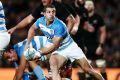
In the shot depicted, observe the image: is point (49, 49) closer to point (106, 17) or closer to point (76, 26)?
point (76, 26)

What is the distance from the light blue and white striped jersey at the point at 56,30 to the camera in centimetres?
995

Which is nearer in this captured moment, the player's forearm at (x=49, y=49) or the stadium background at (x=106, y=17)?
the player's forearm at (x=49, y=49)

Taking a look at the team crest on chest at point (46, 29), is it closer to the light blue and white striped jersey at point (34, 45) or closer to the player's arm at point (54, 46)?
the player's arm at point (54, 46)

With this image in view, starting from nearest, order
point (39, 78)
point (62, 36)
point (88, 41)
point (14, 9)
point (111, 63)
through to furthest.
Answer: point (62, 36) < point (39, 78) < point (88, 41) < point (111, 63) < point (14, 9)

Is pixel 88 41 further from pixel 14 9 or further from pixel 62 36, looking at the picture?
pixel 14 9

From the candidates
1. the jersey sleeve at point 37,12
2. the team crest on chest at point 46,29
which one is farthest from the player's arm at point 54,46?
the jersey sleeve at point 37,12

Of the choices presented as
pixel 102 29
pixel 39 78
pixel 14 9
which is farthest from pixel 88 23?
pixel 14 9

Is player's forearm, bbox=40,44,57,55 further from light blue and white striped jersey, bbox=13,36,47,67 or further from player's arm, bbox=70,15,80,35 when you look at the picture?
player's arm, bbox=70,15,80,35

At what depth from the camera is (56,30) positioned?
9.95m

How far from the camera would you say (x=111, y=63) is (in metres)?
17.9

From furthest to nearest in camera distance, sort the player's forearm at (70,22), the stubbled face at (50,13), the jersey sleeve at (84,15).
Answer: the jersey sleeve at (84,15) → the player's forearm at (70,22) → the stubbled face at (50,13)

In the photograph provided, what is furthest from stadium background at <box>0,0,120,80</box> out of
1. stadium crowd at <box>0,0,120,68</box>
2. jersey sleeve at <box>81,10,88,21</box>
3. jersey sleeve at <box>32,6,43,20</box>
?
jersey sleeve at <box>32,6,43,20</box>

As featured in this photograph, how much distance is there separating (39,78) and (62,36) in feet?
3.26

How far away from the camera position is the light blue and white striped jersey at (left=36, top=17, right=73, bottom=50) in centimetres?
995
